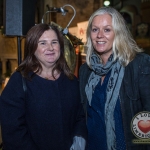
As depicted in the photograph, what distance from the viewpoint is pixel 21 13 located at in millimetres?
2066

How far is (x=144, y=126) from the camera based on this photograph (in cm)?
133

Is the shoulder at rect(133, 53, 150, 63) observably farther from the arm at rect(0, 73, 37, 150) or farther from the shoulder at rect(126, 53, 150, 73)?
the arm at rect(0, 73, 37, 150)

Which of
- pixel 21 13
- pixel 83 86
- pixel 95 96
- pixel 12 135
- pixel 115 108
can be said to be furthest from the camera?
pixel 21 13

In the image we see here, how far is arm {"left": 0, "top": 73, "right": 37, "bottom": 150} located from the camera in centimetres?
130

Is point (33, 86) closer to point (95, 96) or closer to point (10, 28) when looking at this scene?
point (95, 96)

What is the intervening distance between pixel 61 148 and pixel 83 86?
0.49 m

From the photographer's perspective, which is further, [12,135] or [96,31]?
[96,31]

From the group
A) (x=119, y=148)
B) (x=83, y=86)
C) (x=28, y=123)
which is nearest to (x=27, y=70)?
(x=28, y=123)

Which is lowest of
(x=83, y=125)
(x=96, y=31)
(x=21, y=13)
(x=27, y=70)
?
(x=83, y=125)

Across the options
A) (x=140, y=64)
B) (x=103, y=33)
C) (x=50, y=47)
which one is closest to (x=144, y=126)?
(x=140, y=64)

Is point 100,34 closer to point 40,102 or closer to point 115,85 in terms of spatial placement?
point 115,85

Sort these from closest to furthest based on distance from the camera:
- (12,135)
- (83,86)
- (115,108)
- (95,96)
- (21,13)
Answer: (12,135) → (115,108) → (95,96) → (83,86) → (21,13)

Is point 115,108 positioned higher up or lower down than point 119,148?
higher up

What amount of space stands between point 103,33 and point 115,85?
0.37m
